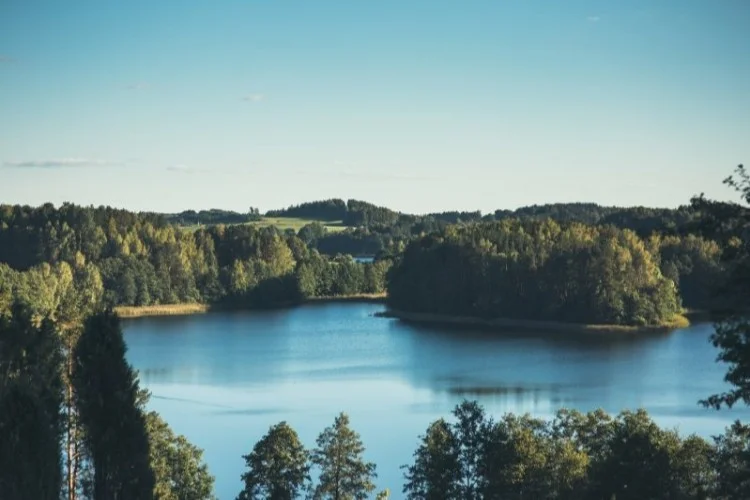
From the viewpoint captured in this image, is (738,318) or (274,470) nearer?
(738,318)

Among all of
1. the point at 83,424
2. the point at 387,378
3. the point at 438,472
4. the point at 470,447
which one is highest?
the point at 83,424

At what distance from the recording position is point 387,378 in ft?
151

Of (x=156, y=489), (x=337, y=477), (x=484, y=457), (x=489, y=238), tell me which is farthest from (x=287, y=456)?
(x=489, y=238)

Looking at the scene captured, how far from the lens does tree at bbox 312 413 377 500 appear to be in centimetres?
2104

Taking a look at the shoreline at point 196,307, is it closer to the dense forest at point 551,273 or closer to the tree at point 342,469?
the dense forest at point 551,273

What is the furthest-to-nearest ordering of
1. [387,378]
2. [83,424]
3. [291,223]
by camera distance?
[291,223]
[387,378]
[83,424]

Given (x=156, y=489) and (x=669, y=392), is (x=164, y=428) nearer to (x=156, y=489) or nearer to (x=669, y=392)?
(x=156, y=489)

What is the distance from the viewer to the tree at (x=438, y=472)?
1972 cm

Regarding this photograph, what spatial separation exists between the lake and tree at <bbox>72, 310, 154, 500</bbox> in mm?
7605

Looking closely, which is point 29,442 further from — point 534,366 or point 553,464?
point 534,366

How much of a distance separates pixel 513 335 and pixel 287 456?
47.0 metres

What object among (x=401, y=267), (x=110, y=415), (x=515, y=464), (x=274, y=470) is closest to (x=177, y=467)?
(x=274, y=470)

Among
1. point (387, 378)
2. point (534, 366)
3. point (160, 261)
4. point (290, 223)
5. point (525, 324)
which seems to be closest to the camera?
point (387, 378)

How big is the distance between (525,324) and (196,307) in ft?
98.5
